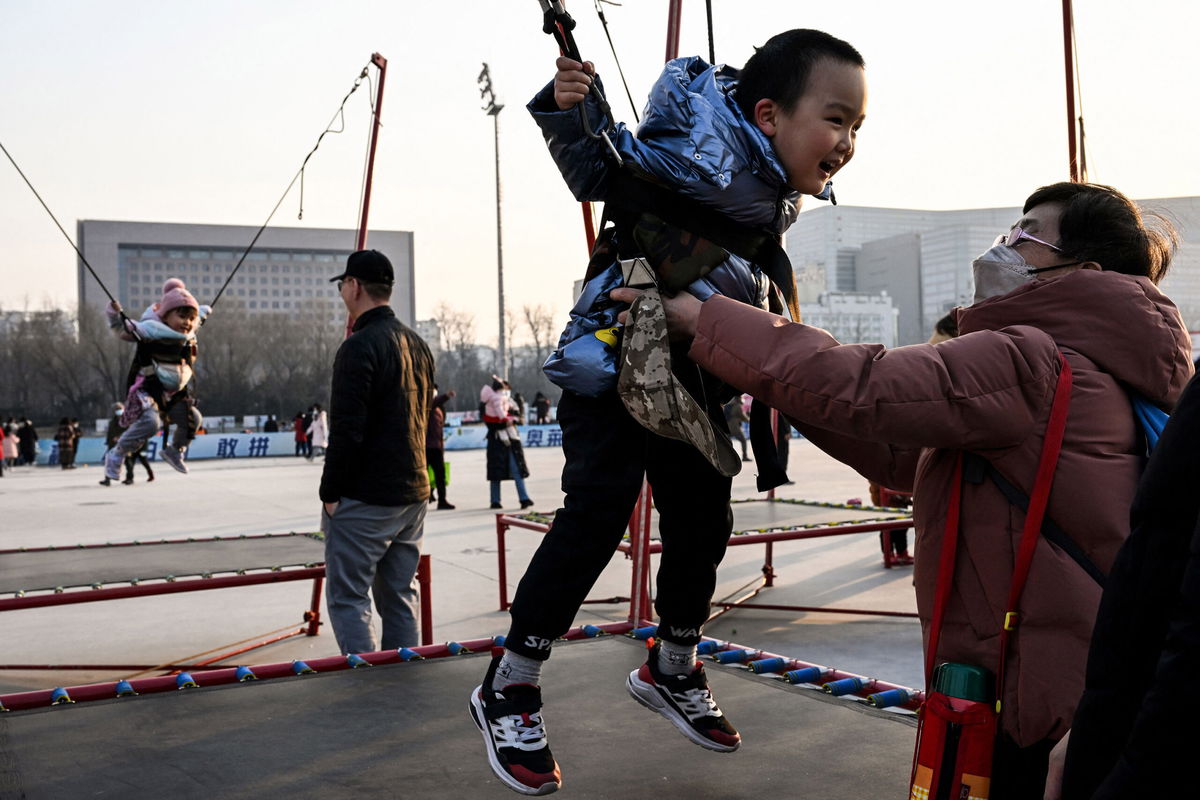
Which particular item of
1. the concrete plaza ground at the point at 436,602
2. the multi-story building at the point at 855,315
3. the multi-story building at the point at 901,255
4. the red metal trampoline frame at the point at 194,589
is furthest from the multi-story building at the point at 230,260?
the red metal trampoline frame at the point at 194,589

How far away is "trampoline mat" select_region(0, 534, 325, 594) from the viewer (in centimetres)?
470

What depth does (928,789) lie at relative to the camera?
1494mm

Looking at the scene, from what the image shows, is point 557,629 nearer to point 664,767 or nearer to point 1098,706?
point 664,767

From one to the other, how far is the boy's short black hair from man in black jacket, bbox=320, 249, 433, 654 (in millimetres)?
2362

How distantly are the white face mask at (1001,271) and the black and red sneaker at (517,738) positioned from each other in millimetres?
1112

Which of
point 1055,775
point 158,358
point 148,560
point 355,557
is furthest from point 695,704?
point 158,358

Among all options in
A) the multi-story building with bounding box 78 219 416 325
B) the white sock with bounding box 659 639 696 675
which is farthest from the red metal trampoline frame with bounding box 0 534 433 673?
the multi-story building with bounding box 78 219 416 325

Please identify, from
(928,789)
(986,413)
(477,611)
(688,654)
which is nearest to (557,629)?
(688,654)

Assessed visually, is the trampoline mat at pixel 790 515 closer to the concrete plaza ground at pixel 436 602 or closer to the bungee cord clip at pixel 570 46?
the concrete plaza ground at pixel 436 602

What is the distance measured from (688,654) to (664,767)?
0.88ft

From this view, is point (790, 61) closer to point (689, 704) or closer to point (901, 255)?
point (689, 704)

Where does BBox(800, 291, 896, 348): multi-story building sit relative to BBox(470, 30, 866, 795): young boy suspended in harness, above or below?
above

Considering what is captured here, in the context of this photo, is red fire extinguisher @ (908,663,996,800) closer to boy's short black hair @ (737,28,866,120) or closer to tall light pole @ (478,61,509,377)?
boy's short black hair @ (737,28,866,120)

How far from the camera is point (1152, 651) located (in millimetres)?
824
